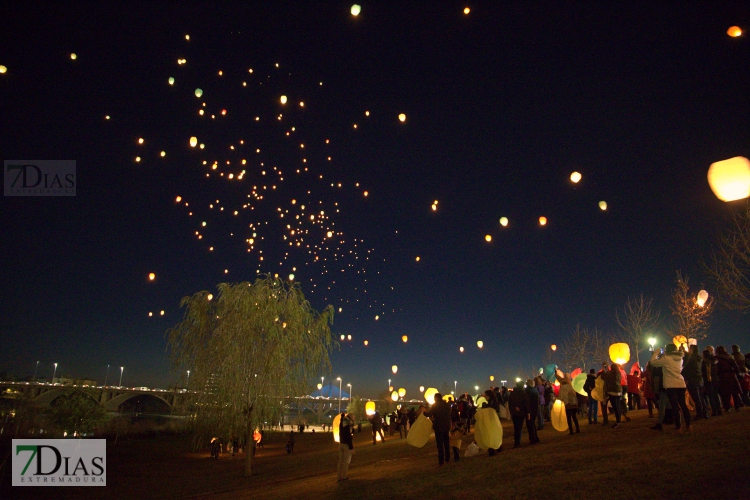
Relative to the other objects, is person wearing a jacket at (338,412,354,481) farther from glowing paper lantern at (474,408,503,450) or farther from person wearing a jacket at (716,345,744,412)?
person wearing a jacket at (716,345,744,412)

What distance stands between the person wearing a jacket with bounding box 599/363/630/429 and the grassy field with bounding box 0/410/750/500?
1.31 feet

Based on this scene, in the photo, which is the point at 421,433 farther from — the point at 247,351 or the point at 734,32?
the point at 734,32

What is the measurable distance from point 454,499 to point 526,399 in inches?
165

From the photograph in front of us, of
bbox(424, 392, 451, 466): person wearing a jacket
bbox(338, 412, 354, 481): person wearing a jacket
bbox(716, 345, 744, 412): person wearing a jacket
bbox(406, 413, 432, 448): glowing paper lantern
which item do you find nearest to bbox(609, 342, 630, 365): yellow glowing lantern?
bbox(716, 345, 744, 412): person wearing a jacket

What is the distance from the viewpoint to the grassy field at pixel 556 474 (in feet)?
18.3

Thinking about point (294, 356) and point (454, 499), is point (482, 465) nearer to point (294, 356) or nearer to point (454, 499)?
point (454, 499)

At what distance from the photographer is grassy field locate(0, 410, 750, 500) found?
558 centimetres

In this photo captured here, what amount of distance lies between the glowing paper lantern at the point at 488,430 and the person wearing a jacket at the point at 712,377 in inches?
171

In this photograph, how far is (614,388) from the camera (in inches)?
429

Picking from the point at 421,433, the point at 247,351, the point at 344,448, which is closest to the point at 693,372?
the point at 421,433

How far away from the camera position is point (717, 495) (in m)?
4.80

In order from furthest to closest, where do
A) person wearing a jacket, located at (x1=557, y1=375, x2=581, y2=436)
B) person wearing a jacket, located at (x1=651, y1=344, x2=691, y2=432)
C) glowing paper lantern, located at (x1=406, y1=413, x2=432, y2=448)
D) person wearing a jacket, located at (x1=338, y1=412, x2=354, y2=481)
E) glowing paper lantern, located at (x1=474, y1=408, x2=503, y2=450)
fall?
1. glowing paper lantern, located at (x1=406, y1=413, x2=432, y2=448)
2. person wearing a jacket, located at (x1=557, y1=375, x2=581, y2=436)
3. person wearing a jacket, located at (x1=338, y1=412, x2=354, y2=481)
4. glowing paper lantern, located at (x1=474, y1=408, x2=503, y2=450)
5. person wearing a jacket, located at (x1=651, y1=344, x2=691, y2=432)

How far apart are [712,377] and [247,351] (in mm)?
11365

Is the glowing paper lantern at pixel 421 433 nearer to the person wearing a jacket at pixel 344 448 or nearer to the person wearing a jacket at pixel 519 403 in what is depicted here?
the person wearing a jacket at pixel 344 448
